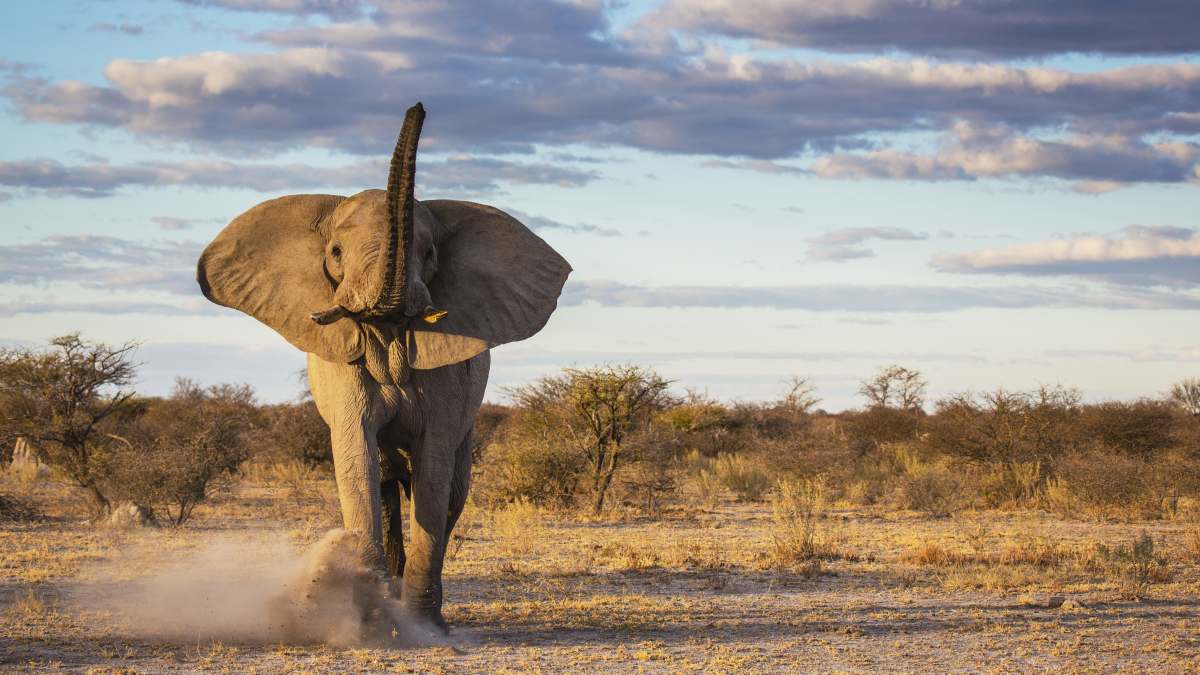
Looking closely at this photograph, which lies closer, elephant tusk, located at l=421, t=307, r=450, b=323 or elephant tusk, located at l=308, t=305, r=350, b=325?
elephant tusk, located at l=308, t=305, r=350, b=325

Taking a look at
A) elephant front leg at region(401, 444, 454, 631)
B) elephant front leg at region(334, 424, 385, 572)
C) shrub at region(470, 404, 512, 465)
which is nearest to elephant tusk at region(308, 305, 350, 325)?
elephant front leg at region(334, 424, 385, 572)

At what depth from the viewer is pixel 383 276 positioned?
304 inches

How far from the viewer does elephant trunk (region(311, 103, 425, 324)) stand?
24.5 feet

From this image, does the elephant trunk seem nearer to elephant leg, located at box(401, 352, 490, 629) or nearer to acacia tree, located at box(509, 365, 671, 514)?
elephant leg, located at box(401, 352, 490, 629)

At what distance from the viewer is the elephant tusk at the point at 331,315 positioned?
8047 mm

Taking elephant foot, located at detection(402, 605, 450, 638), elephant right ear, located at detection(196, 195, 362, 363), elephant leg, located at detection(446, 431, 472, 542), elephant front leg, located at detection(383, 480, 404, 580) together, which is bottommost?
elephant foot, located at detection(402, 605, 450, 638)

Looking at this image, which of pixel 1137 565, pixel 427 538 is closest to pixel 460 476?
pixel 427 538

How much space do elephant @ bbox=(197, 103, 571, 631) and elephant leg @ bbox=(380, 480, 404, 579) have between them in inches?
15.5

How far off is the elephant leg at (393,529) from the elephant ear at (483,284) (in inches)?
67.7

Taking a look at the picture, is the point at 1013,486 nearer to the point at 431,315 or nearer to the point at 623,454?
the point at 623,454

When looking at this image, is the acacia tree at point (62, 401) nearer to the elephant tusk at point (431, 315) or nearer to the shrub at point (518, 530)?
the shrub at point (518, 530)

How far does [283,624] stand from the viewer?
9031 millimetres

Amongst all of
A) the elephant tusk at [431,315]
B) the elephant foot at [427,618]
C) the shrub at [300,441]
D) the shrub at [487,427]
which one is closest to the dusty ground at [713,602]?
the elephant foot at [427,618]

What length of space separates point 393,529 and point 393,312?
8.74ft
